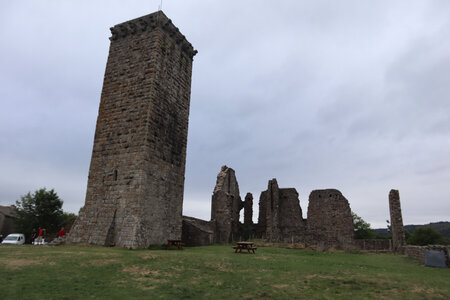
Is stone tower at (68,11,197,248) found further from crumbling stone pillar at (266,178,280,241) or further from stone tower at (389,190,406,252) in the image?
stone tower at (389,190,406,252)

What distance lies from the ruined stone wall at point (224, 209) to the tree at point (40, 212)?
22.5 metres

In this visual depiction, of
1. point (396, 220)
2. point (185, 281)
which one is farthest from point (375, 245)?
point (185, 281)

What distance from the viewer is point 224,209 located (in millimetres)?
26844

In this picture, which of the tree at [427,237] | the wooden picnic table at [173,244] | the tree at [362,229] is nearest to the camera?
the wooden picnic table at [173,244]

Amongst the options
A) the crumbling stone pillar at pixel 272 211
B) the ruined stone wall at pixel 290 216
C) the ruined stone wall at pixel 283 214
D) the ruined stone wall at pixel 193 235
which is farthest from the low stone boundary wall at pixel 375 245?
the ruined stone wall at pixel 193 235

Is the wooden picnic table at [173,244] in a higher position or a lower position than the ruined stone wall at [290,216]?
lower

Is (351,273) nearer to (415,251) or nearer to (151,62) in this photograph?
(415,251)

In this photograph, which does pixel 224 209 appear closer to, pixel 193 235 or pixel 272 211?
pixel 272 211

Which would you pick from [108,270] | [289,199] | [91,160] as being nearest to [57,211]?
[91,160]

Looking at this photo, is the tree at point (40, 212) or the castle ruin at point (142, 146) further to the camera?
the tree at point (40, 212)

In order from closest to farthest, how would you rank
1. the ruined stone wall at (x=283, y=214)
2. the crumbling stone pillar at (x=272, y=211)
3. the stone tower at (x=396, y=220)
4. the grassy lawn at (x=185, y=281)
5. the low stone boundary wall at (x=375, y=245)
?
the grassy lawn at (x=185, y=281), the stone tower at (x=396, y=220), the low stone boundary wall at (x=375, y=245), the crumbling stone pillar at (x=272, y=211), the ruined stone wall at (x=283, y=214)

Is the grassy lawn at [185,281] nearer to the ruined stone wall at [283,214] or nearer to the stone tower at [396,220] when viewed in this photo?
the stone tower at [396,220]

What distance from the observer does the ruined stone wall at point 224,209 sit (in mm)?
26062

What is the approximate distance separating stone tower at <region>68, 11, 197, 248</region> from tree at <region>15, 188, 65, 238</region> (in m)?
25.7
